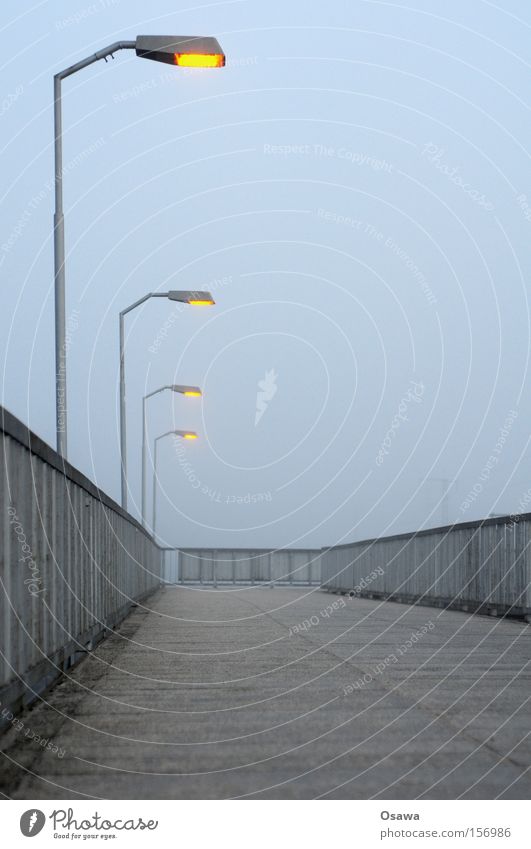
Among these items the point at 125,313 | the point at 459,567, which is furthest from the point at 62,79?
the point at 125,313

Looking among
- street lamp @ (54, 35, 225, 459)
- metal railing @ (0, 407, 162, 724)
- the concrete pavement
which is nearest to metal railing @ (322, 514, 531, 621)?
the concrete pavement

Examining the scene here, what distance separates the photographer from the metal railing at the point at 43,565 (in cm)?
836

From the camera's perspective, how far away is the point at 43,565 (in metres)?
10.1

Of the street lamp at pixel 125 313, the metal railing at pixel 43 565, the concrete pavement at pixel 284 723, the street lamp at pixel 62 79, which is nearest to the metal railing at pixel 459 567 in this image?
the concrete pavement at pixel 284 723

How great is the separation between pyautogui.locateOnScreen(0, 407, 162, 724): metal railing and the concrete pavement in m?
0.28

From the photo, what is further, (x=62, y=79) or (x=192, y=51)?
(x=62, y=79)

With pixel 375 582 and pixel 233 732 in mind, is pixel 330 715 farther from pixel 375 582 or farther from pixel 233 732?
pixel 375 582

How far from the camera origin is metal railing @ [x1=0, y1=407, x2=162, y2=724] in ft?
27.4

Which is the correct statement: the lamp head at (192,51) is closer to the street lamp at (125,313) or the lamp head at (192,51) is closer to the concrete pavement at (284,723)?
the concrete pavement at (284,723)

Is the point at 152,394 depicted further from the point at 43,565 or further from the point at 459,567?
the point at 43,565

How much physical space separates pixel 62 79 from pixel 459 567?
1178 cm

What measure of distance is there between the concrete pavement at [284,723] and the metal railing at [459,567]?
17.0ft

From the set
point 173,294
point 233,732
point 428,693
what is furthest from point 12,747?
point 173,294

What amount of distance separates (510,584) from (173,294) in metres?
8.27
